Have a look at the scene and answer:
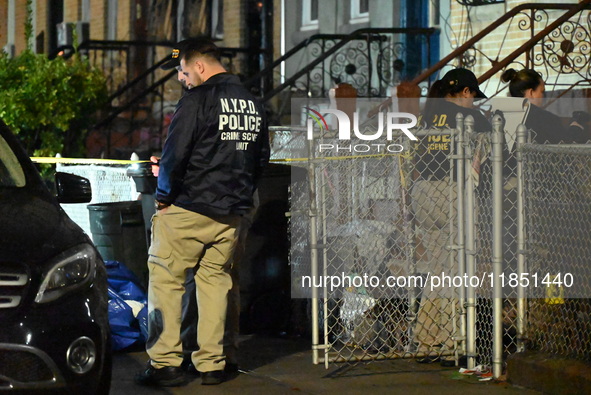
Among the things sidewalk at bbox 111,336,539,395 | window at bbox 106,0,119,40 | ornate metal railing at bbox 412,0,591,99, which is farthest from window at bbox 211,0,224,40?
sidewalk at bbox 111,336,539,395

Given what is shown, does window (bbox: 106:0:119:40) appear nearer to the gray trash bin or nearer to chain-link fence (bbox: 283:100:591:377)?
the gray trash bin

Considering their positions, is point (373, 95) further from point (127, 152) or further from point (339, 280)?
point (339, 280)

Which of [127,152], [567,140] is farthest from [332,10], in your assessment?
[567,140]

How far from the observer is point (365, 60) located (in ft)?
49.4

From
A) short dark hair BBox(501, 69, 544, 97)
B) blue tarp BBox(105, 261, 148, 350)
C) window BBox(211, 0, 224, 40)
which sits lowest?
blue tarp BBox(105, 261, 148, 350)

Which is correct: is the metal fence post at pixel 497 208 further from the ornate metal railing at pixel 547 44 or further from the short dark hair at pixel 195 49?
the ornate metal railing at pixel 547 44

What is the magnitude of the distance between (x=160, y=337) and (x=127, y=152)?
10948 millimetres

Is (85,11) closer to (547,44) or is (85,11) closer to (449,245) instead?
(547,44)

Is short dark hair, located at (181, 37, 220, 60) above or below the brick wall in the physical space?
below

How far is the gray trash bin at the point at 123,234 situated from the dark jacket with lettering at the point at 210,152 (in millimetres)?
2336

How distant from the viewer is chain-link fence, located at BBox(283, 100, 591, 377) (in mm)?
6598

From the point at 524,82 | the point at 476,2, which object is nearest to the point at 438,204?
the point at 524,82

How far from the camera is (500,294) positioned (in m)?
6.62

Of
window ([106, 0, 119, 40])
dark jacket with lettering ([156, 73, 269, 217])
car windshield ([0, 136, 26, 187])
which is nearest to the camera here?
car windshield ([0, 136, 26, 187])
